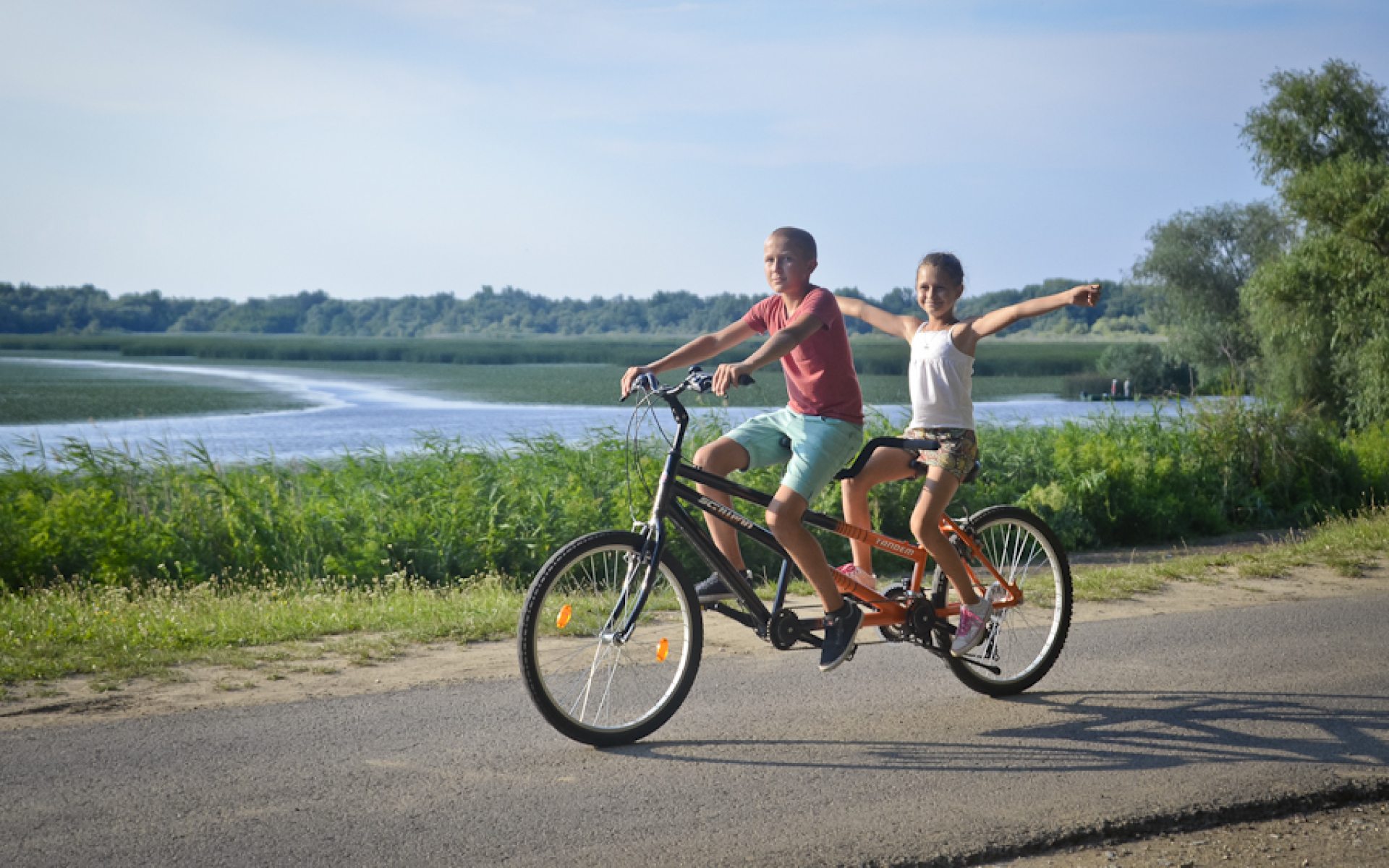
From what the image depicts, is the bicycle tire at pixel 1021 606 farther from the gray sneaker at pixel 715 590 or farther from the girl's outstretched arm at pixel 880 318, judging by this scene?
the gray sneaker at pixel 715 590

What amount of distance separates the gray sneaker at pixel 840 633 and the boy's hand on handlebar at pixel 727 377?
3.88 feet

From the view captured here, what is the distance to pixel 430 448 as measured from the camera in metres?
15.7

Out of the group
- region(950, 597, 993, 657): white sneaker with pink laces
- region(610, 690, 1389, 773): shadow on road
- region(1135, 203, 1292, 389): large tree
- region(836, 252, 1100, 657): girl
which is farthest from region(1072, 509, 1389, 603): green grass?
region(1135, 203, 1292, 389): large tree

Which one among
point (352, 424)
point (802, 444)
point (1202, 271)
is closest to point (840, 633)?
point (802, 444)

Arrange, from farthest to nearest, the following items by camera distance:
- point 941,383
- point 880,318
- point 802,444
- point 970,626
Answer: point 880,318
point 970,626
point 941,383
point 802,444

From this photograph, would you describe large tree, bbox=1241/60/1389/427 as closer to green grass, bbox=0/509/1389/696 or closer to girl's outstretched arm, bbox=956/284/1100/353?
green grass, bbox=0/509/1389/696

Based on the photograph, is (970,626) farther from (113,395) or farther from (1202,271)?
(1202,271)

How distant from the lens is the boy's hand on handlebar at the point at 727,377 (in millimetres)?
4625

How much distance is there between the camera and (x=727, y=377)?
4660mm

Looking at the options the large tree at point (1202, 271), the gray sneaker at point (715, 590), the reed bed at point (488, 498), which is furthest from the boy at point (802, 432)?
the large tree at point (1202, 271)

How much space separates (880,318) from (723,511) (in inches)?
55.7

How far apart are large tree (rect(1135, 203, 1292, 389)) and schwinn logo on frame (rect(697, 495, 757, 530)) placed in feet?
190

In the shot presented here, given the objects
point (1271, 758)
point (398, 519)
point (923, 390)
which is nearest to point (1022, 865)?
point (1271, 758)

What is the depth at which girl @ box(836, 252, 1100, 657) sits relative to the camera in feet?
17.7
